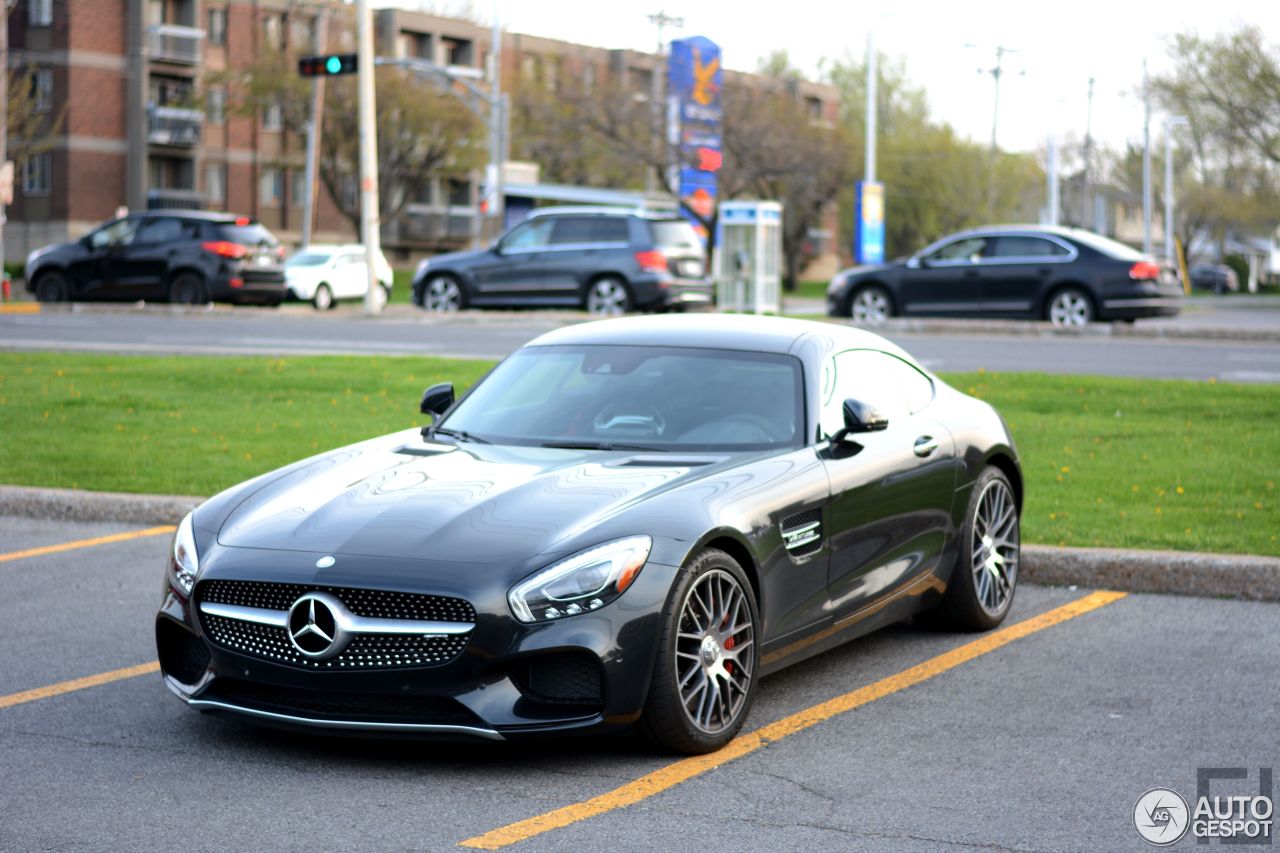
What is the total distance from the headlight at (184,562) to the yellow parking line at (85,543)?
11.1ft

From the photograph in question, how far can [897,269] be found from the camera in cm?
2648

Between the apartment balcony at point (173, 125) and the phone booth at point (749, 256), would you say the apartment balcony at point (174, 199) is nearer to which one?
the apartment balcony at point (173, 125)

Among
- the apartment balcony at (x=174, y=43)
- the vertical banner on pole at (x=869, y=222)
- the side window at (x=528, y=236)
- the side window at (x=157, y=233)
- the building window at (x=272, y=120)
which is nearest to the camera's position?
the side window at (x=528, y=236)

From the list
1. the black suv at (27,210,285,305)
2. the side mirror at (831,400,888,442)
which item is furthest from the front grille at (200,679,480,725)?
the black suv at (27,210,285,305)

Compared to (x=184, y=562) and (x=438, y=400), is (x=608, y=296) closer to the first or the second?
(x=438, y=400)

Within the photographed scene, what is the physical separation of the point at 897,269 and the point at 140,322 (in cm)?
1136

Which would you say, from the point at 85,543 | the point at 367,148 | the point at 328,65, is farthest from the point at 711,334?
the point at 367,148

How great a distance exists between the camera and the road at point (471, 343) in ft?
59.6

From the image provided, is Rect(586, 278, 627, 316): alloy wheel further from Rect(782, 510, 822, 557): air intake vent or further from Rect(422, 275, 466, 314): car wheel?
Rect(782, 510, 822, 557): air intake vent

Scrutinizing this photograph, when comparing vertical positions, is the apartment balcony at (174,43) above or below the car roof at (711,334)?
above

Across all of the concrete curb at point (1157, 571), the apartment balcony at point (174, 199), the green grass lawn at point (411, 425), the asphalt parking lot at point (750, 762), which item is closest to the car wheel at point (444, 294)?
the green grass lawn at point (411, 425)

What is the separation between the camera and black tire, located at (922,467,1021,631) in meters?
7.04

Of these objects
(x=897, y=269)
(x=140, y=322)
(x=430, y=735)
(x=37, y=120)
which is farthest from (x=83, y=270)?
(x=430, y=735)

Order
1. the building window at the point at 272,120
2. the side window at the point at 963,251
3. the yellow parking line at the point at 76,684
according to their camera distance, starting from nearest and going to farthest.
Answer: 1. the yellow parking line at the point at 76,684
2. the side window at the point at 963,251
3. the building window at the point at 272,120
